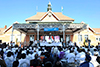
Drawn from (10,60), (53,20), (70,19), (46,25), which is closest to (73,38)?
(70,19)

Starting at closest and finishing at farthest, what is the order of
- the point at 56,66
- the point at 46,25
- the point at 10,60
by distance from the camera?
the point at 56,66, the point at 10,60, the point at 46,25

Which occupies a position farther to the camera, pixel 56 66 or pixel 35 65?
pixel 35 65

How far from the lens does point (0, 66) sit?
386cm

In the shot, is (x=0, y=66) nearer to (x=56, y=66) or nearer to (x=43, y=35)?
(x=56, y=66)

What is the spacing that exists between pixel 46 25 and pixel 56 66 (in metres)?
15.1

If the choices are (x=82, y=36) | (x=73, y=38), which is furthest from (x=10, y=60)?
(x=82, y=36)

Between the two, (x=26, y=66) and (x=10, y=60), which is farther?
(x=10, y=60)

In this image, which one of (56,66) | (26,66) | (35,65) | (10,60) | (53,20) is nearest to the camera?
(56,66)

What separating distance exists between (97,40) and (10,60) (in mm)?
27415

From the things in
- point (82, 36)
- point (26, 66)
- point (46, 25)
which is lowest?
point (26, 66)

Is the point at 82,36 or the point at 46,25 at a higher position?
the point at 46,25

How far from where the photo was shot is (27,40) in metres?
26.1

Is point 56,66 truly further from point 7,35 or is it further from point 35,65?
point 7,35

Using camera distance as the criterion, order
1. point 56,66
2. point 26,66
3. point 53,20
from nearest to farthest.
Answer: point 56,66 < point 26,66 < point 53,20
